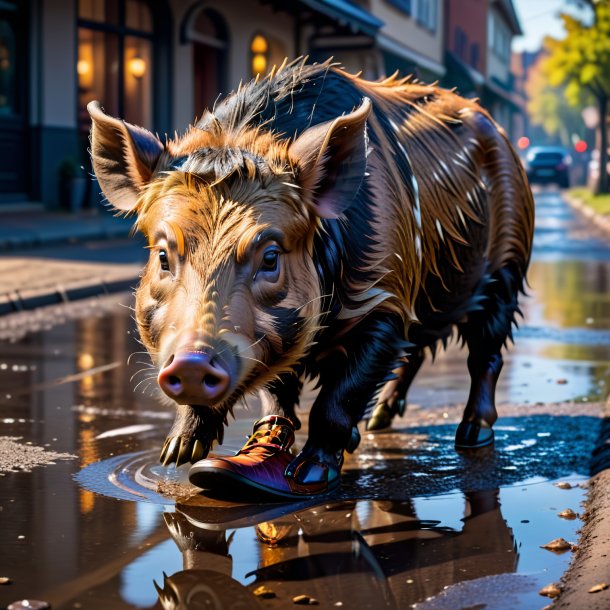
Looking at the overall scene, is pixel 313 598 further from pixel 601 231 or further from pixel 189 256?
→ pixel 601 231

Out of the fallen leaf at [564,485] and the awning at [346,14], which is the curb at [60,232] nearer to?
the awning at [346,14]

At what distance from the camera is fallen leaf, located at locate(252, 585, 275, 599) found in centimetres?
348

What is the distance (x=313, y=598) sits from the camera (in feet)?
11.4

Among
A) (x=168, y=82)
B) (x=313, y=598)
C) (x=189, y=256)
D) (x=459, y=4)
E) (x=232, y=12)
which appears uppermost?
(x=459, y=4)

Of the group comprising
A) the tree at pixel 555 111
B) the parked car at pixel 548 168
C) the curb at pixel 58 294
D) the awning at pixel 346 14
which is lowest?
A: the curb at pixel 58 294

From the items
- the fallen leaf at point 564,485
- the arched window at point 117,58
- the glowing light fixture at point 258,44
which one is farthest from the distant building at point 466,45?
the fallen leaf at point 564,485

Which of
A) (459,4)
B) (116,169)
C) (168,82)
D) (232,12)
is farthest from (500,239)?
(459,4)

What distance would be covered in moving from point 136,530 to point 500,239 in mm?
2366

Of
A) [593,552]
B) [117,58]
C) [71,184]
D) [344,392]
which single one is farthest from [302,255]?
[117,58]

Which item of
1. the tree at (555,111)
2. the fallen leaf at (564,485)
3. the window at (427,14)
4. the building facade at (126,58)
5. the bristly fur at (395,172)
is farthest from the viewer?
the tree at (555,111)

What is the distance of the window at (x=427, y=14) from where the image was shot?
3754 cm

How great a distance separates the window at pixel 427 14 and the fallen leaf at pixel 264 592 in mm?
34627

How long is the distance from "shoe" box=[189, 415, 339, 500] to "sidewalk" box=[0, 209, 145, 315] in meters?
3.29

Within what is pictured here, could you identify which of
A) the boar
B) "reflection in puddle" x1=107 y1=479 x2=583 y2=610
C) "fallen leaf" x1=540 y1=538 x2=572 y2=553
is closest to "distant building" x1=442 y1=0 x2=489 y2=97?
the boar
